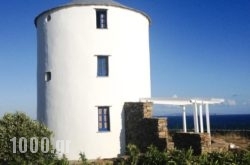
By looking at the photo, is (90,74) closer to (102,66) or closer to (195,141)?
(102,66)

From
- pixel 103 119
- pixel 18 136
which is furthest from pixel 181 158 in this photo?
pixel 103 119

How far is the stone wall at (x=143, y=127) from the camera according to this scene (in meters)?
21.5

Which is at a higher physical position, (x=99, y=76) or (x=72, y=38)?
(x=72, y=38)

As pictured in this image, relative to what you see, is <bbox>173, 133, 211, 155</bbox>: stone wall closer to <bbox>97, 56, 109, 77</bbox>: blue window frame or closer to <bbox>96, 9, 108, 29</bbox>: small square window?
<bbox>97, 56, 109, 77</bbox>: blue window frame

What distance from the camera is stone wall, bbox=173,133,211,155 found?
19.1 meters

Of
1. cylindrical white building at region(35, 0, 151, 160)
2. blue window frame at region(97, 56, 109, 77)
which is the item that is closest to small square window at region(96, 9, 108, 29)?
cylindrical white building at region(35, 0, 151, 160)

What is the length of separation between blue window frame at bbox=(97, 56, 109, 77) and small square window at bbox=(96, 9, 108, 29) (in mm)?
2089

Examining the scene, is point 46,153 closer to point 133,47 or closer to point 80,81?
point 80,81

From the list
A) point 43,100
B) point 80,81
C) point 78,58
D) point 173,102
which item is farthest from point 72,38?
point 173,102

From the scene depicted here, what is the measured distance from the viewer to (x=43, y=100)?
2494 cm

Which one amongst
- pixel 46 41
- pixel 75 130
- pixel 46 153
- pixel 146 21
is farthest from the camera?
pixel 146 21

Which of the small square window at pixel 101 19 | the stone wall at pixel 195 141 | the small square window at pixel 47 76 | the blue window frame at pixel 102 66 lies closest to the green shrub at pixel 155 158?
the stone wall at pixel 195 141

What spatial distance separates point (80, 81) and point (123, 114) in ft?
11.6

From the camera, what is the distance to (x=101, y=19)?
960 inches
